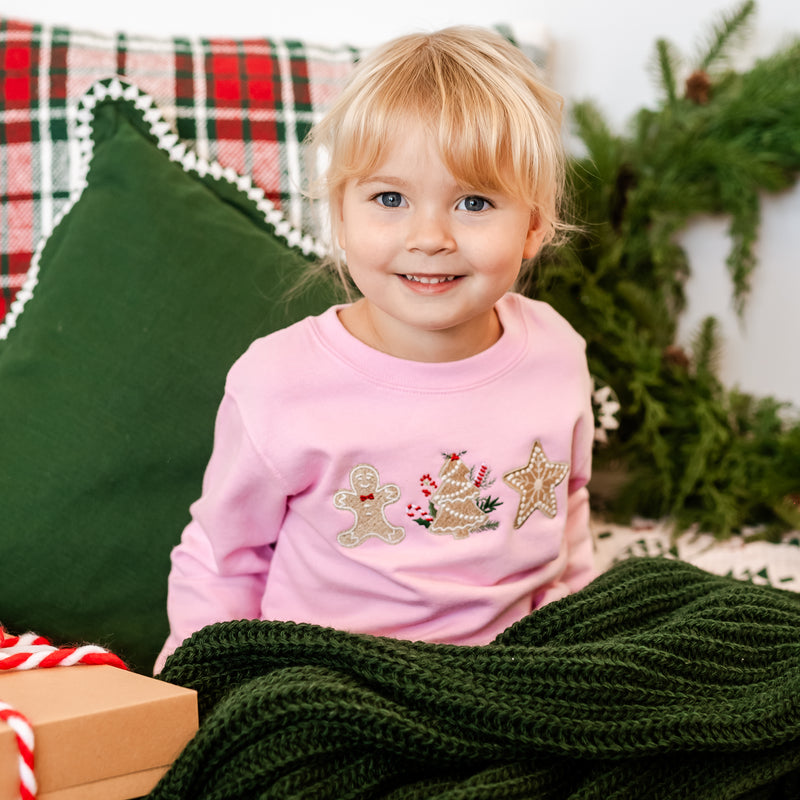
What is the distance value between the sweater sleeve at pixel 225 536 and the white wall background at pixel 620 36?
0.75 m

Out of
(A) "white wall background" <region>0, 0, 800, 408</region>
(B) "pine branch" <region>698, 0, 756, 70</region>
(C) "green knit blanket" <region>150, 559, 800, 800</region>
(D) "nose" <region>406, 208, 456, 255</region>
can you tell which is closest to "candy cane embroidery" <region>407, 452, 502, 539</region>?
(C) "green knit blanket" <region>150, 559, 800, 800</region>

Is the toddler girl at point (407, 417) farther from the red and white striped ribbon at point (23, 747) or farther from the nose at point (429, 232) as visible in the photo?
the red and white striped ribbon at point (23, 747)

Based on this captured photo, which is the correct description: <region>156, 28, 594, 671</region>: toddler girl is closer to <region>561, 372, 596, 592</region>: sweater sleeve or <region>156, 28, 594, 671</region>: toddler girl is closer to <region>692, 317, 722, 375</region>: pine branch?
<region>561, 372, 596, 592</region>: sweater sleeve

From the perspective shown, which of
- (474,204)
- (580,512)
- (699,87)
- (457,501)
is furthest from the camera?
(699,87)

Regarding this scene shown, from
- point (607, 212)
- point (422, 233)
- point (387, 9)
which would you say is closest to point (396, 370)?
point (422, 233)

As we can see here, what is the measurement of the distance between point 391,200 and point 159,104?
487 mm

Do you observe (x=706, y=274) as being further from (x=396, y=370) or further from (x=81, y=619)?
(x=81, y=619)

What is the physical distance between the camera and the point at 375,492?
0.95 meters

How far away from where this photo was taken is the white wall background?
1.41m

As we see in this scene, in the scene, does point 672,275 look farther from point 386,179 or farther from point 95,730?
point 95,730

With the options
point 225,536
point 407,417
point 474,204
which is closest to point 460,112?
point 474,204

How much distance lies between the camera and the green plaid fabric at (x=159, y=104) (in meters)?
1.18

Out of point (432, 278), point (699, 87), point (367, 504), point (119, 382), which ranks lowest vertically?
point (367, 504)

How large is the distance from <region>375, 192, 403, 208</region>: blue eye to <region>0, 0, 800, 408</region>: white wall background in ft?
2.09
